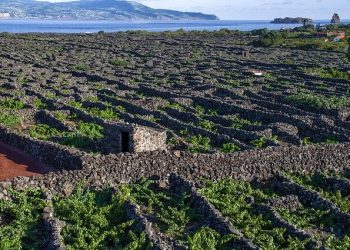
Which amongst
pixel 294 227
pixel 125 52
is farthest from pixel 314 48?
pixel 294 227

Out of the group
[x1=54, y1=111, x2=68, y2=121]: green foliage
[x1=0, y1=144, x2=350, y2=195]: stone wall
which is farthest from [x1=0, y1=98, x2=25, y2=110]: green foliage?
[x1=0, y1=144, x2=350, y2=195]: stone wall

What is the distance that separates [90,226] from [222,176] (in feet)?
23.7

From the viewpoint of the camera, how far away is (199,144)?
2944cm

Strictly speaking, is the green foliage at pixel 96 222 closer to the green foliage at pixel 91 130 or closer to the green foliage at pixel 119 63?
the green foliage at pixel 91 130

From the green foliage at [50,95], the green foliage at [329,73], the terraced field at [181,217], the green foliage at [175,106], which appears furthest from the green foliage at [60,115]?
the green foliage at [329,73]

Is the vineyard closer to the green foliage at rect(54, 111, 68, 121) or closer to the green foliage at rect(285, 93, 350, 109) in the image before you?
the green foliage at rect(285, 93, 350, 109)

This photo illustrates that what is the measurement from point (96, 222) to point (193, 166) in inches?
241

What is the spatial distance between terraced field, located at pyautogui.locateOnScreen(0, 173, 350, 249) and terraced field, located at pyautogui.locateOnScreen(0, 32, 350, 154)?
5441 mm

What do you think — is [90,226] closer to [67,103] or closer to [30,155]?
[30,155]

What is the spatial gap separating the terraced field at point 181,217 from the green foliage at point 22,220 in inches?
1.2

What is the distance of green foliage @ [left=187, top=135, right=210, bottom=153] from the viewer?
27.6 metres

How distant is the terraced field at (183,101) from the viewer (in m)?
30.9

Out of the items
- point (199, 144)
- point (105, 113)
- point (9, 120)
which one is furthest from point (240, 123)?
point (9, 120)

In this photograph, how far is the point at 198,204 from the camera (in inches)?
810
